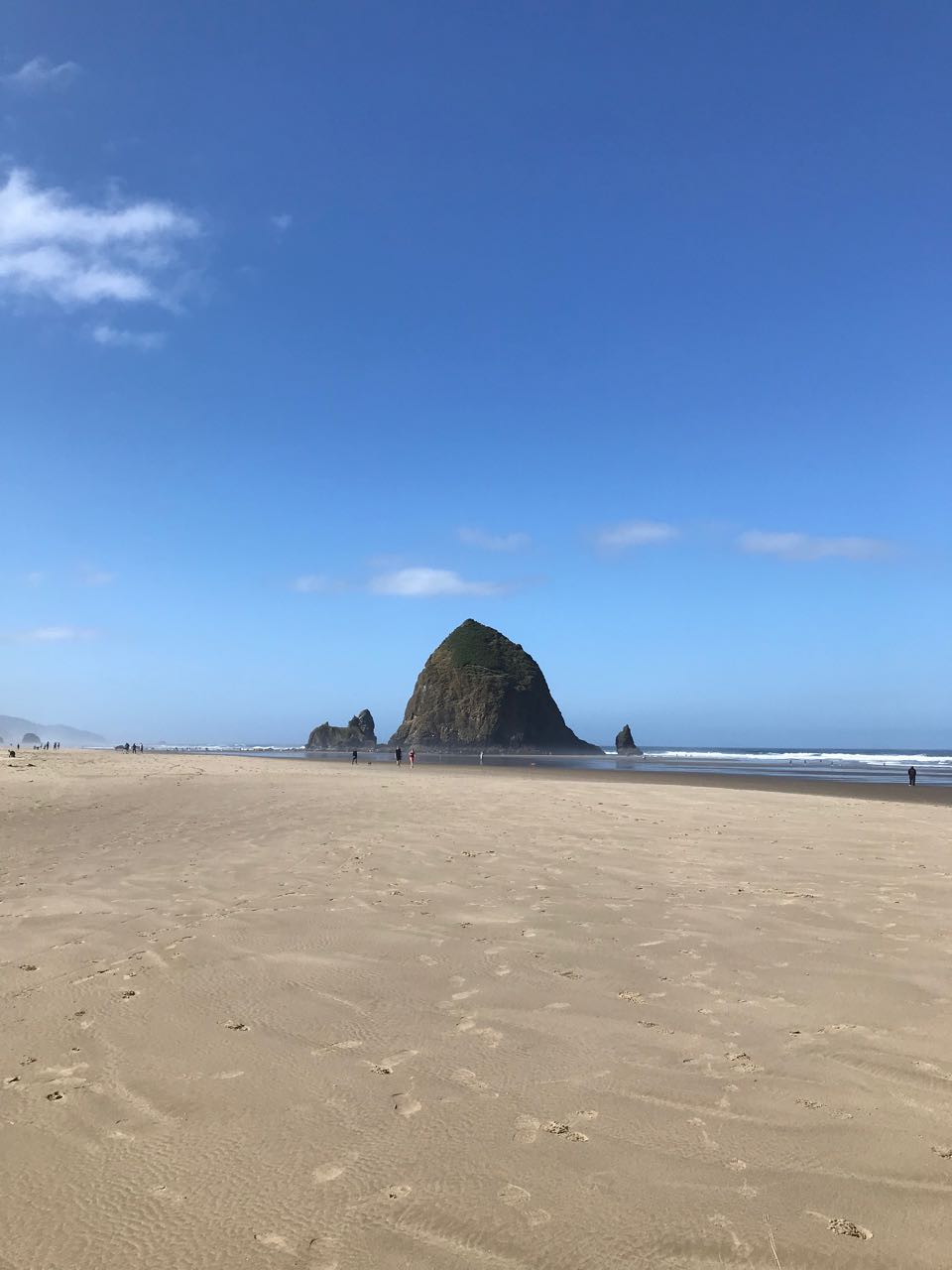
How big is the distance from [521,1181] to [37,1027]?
10.7 feet

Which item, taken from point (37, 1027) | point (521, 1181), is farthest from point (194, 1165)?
point (37, 1027)

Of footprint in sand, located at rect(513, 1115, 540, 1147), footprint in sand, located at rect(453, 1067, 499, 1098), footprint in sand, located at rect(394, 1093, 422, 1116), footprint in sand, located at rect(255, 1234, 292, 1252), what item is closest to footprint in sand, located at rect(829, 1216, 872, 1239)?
footprint in sand, located at rect(513, 1115, 540, 1147)

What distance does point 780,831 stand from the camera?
14578 mm


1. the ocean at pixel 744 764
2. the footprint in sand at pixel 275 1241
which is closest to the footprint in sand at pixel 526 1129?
the footprint in sand at pixel 275 1241

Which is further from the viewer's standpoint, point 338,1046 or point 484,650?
point 484,650

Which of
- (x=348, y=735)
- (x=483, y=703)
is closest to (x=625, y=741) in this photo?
(x=483, y=703)

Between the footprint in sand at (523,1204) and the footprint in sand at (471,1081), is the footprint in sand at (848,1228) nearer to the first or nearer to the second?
the footprint in sand at (523,1204)

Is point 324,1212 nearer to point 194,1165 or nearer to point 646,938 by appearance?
point 194,1165

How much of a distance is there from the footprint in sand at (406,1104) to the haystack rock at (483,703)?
367 ft

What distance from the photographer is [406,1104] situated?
387 cm

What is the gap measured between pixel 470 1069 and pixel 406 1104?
537mm

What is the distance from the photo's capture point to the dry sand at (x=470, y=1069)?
2930 millimetres

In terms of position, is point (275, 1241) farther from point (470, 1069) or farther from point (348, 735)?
point (348, 735)

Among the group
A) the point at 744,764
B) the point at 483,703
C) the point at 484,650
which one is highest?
the point at 484,650
